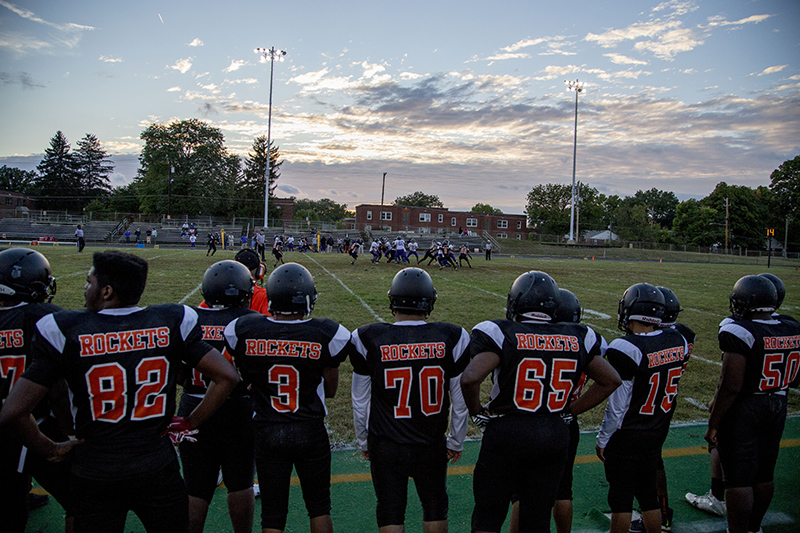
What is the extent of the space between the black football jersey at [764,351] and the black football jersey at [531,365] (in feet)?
4.73

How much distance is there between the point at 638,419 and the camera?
10.2ft

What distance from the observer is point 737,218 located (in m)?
72.4

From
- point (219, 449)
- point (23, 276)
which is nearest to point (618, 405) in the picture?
point (219, 449)

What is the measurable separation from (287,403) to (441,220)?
71022mm

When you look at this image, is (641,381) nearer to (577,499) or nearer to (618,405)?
(618,405)


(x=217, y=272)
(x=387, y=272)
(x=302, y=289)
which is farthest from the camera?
(x=387, y=272)

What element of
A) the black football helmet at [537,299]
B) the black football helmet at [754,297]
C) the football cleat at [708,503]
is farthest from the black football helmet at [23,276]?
the football cleat at [708,503]

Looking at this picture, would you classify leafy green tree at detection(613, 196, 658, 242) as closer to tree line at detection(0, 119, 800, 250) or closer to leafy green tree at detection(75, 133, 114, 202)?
tree line at detection(0, 119, 800, 250)

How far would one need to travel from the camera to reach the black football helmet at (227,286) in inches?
130

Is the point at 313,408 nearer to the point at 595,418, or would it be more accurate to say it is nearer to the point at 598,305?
the point at 595,418

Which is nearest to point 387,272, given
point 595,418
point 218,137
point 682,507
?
point 595,418

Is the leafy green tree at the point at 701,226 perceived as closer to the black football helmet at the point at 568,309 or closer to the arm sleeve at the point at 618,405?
the black football helmet at the point at 568,309

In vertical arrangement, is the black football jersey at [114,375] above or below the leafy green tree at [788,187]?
below

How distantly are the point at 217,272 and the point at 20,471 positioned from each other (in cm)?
154
